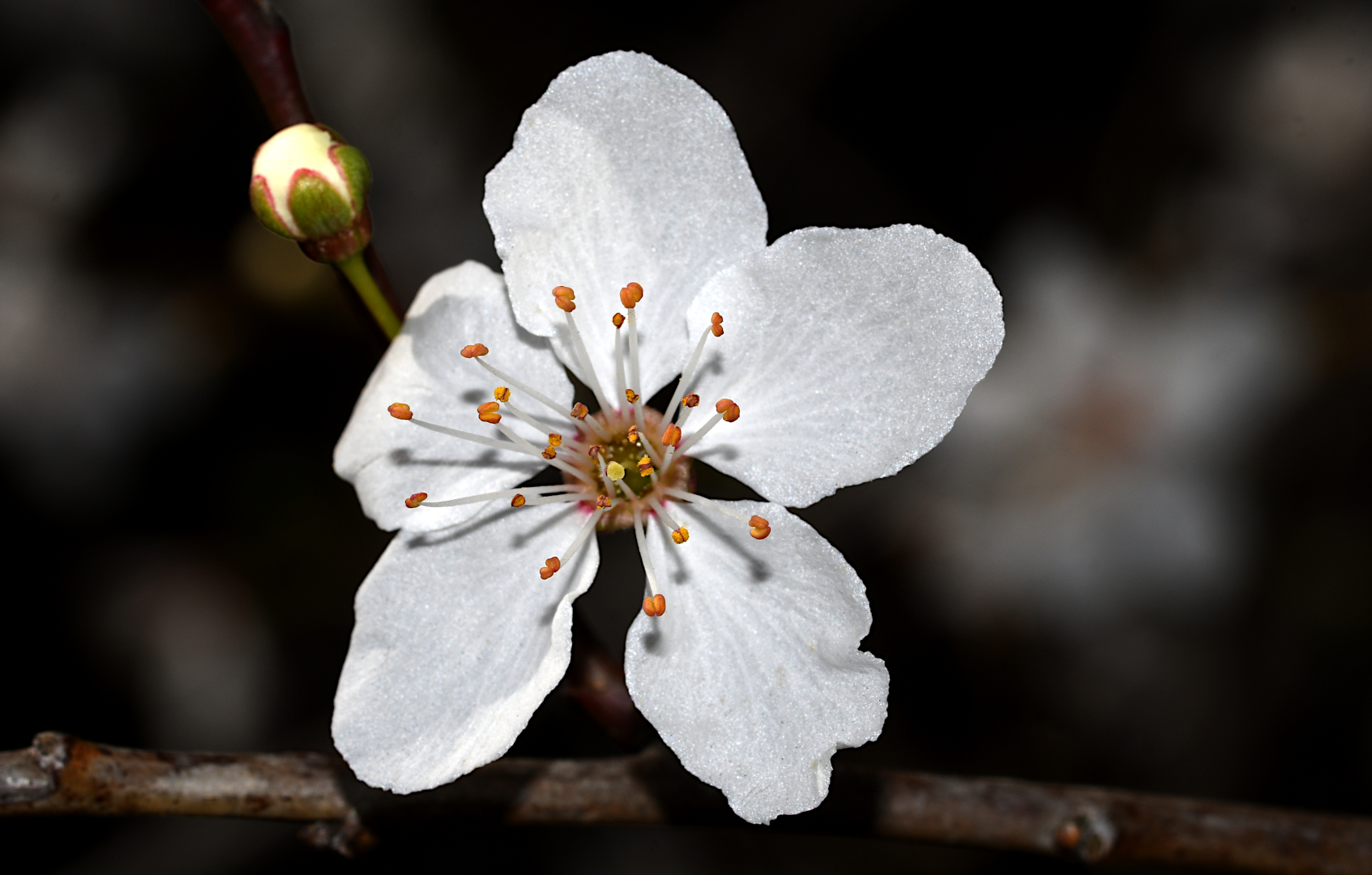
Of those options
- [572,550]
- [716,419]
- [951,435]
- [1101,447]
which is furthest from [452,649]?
[1101,447]

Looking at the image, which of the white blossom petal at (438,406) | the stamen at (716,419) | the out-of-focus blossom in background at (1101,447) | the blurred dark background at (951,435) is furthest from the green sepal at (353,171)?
the out-of-focus blossom in background at (1101,447)

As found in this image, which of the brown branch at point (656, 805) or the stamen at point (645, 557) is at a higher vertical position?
the stamen at point (645, 557)

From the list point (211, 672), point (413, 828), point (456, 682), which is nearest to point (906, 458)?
point (456, 682)

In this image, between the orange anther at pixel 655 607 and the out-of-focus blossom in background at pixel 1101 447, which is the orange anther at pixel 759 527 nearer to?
the orange anther at pixel 655 607

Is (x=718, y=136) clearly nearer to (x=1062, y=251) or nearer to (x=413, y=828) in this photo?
(x=413, y=828)

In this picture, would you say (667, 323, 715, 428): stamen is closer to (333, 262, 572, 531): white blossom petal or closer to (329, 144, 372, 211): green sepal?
(333, 262, 572, 531): white blossom petal

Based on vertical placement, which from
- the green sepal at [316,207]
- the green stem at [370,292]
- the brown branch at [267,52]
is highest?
the brown branch at [267,52]
